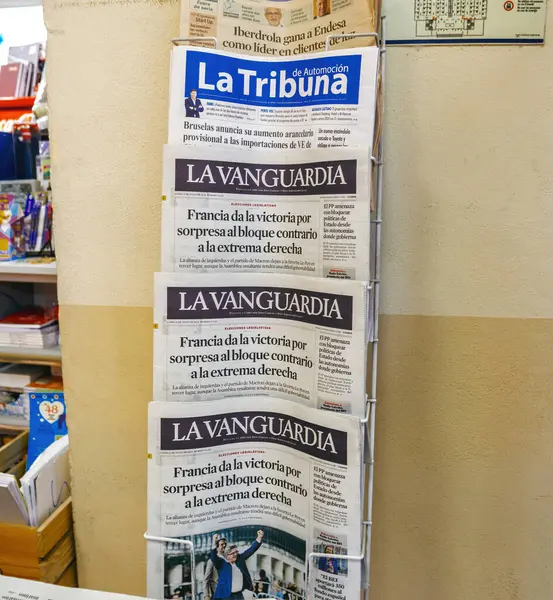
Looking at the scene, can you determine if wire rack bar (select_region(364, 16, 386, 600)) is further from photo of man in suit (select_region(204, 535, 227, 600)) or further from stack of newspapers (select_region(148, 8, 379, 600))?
photo of man in suit (select_region(204, 535, 227, 600))

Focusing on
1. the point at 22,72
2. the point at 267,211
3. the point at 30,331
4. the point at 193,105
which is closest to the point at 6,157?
the point at 22,72

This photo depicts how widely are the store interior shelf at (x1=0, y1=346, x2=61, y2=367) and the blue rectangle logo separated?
1305 mm

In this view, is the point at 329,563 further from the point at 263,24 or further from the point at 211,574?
the point at 263,24

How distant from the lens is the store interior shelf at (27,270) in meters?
1.75

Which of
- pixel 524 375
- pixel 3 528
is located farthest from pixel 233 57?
pixel 3 528

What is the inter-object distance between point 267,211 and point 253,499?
2.00 feet

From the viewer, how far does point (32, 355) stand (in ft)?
6.31

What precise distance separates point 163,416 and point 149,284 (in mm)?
380

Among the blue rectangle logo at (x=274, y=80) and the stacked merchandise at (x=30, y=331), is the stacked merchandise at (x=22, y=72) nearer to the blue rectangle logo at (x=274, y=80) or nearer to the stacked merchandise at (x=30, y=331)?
the stacked merchandise at (x=30, y=331)

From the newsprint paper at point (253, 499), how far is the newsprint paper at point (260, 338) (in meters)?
0.04

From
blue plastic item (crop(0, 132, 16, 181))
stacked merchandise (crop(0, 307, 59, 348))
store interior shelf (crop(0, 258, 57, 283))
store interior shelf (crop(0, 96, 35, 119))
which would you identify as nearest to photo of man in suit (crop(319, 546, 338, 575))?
store interior shelf (crop(0, 258, 57, 283))

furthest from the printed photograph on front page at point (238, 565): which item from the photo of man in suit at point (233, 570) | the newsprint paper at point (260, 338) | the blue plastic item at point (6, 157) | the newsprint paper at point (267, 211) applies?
the blue plastic item at point (6, 157)

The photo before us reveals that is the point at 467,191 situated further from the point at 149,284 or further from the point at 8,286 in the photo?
the point at 8,286

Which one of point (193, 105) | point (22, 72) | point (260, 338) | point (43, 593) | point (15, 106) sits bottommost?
point (43, 593)
